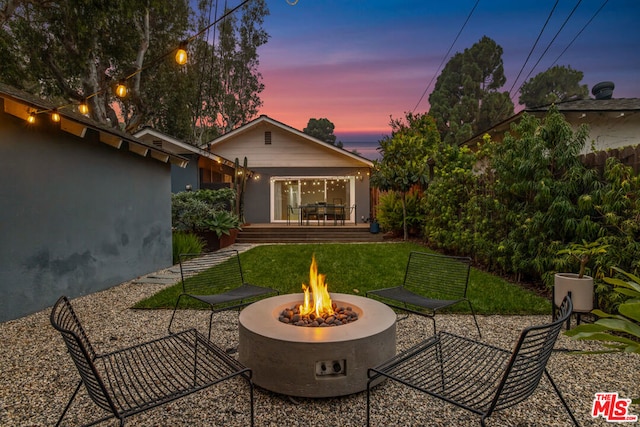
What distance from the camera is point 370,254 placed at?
8992 millimetres

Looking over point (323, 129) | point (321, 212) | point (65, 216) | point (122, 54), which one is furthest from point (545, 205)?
point (323, 129)

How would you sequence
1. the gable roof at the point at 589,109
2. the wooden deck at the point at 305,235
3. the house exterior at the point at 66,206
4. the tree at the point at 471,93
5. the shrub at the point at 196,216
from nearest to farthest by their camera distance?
the house exterior at the point at 66,206
the gable roof at the point at 589,109
the shrub at the point at 196,216
the wooden deck at the point at 305,235
the tree at the point at 471,93

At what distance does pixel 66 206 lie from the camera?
205 inches

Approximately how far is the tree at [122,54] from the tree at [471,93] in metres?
17.5

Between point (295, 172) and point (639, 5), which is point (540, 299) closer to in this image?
point (295, 172)

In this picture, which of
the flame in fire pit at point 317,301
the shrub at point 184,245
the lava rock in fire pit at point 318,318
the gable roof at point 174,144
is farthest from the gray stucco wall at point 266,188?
the lava rock in fire pit at point 318,318

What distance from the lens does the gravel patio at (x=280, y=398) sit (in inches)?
89.5

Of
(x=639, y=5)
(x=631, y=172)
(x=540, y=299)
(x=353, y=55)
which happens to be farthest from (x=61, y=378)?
(x=639, y=5)

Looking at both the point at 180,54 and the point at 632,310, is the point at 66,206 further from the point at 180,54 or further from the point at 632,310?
the point at 632,310

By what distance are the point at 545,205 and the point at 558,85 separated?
4200 centimetres

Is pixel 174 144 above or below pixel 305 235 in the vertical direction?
above

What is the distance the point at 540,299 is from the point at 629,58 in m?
25.6

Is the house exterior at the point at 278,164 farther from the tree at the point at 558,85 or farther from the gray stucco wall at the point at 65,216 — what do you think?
the tree at the point at 558,85

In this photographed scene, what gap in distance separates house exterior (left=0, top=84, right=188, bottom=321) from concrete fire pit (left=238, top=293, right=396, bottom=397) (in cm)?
374
